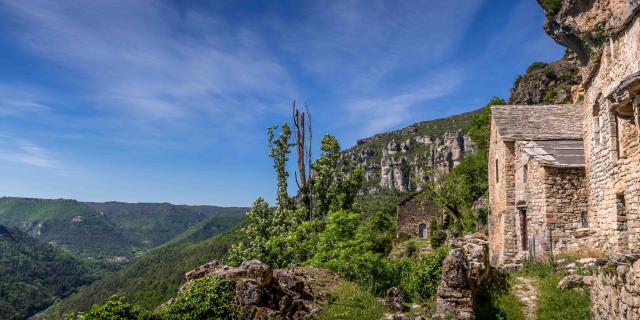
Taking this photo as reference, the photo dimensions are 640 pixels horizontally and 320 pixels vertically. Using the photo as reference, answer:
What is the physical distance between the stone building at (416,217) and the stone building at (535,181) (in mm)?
24638

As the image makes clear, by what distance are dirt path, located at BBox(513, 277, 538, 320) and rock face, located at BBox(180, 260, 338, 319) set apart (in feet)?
18.9

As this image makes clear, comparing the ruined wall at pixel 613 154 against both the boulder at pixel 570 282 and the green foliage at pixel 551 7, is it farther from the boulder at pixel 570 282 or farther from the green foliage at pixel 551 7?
the green foliage at pixel 551 7

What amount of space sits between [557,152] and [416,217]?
104 feet

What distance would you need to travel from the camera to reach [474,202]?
37.5 metres

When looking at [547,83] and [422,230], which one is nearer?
[422,230]

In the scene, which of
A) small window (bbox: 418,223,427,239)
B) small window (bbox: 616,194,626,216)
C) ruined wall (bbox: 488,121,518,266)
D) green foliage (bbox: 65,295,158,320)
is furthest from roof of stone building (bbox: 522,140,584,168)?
small window (bbox: 418,223,427,239)

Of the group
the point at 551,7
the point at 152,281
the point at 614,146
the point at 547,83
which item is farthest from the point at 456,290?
the point at 152,281

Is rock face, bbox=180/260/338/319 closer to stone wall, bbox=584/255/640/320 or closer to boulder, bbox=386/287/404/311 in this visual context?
boulder, bbox=386/287/404/311

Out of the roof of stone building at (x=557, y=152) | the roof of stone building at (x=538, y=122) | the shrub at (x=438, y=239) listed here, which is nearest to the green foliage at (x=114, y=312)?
the roof of stone building at (x=557, y=152)

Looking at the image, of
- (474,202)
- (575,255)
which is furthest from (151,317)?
(474,202)

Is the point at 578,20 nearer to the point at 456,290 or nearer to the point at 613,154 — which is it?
the point at 613,154

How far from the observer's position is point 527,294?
509 inches

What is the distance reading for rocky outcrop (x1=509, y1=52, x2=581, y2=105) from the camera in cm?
5072

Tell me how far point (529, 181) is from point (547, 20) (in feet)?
104
